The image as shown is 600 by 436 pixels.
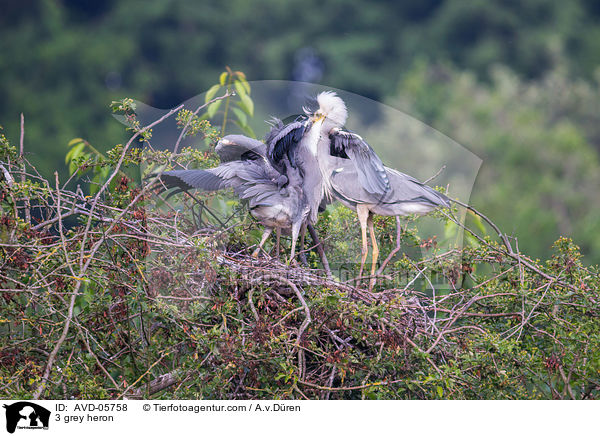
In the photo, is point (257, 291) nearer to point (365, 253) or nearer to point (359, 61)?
point (365, 253)

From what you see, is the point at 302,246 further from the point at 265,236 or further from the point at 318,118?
the point at 318,118

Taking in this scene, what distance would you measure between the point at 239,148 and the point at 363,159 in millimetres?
406

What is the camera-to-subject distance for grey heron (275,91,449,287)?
7.15 feet

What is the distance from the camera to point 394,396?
193 centimetres

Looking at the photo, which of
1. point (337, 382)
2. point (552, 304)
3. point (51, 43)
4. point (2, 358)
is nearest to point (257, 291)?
point (337, 382)

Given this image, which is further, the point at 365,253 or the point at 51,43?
the point at 51,43

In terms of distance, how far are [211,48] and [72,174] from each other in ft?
16.9

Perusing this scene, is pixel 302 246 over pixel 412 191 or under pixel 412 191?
under
